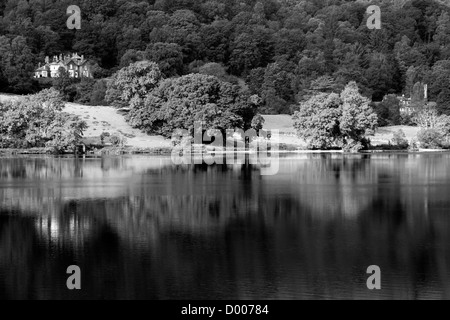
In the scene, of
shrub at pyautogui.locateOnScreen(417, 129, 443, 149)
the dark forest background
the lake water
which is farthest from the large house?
the lake water

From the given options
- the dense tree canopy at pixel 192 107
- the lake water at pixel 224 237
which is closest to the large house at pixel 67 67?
the dense tree canopy at pixel 192 107

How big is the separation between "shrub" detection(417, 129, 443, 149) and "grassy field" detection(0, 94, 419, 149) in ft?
14.2

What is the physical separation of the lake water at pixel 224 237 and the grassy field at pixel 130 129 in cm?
3833

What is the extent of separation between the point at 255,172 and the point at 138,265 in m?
33.7

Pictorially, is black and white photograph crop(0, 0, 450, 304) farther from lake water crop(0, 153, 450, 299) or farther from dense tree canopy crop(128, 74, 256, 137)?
dense tree canopy crop(128, 74, 256, 137)

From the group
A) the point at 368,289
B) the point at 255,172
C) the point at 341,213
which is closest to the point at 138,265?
the point at 368,289

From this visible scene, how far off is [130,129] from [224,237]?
217 ft

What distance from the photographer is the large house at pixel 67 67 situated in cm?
12669

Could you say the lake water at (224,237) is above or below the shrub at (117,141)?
below

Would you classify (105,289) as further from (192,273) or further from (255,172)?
(255,172)

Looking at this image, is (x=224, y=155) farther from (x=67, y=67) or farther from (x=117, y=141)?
(x=67, y=67)

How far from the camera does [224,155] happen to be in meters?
80.1

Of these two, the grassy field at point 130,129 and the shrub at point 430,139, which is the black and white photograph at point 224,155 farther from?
the grassy field at point 130,129

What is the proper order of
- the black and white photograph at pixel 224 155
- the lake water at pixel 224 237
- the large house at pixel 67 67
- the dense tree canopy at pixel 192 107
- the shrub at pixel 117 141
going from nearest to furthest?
the lake water at pixel 224 237
the black and white photograph at pixel 224 155
the shrub at pixel 117 141
the dense tree canopy at pixel 192 107
the large house at pixel 67 67
